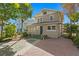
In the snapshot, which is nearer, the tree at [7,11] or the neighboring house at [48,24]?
the tree at [7,11]

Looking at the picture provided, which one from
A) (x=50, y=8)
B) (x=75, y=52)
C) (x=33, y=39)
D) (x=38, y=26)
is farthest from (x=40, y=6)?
(x=75, y=52)

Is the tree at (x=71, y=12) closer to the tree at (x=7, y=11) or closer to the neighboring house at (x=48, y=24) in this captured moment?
the neighboring house at (x=48, y=24)

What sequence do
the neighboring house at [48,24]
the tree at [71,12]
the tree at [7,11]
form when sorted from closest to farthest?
the tree at [7,11], the neighboring house at [48,24], the tree at [71,12]

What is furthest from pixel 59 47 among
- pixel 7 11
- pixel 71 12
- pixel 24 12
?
pixel 7 11

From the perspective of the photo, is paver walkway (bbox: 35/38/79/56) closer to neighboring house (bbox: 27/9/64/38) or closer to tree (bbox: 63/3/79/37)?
neighboring house (bbox: 27/9/64/38)

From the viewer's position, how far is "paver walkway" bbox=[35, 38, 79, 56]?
4980 millimetres

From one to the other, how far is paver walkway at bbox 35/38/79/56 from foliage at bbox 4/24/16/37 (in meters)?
0.86

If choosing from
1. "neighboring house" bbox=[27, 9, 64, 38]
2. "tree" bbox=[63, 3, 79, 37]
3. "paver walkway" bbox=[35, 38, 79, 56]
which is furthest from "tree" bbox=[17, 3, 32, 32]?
"tree" bbox=[63, 3, 79, 37]

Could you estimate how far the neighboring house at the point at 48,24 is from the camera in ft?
17.1

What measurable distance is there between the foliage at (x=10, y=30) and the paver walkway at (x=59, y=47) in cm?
86

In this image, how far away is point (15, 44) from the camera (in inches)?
198

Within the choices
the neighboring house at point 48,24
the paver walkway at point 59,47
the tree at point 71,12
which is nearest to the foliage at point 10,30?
the neighboring house at point 48,24

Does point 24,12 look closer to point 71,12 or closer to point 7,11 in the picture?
point 7,11

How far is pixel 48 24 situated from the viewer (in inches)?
213
